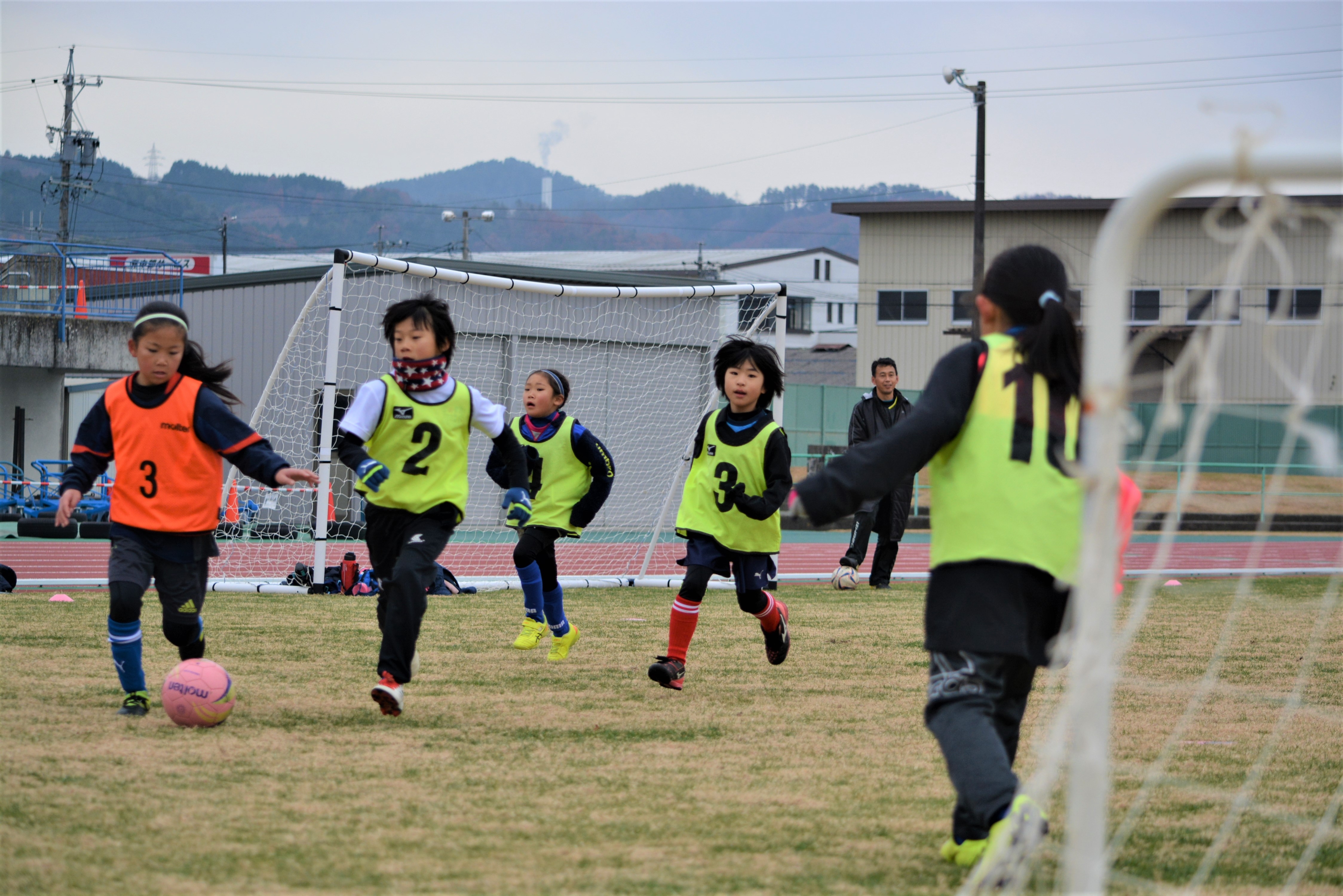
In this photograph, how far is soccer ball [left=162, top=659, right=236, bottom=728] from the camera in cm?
464

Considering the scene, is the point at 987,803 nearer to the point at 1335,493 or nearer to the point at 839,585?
the point at 839,585

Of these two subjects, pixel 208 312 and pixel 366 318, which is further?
pixel 208 312

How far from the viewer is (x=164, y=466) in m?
4.89

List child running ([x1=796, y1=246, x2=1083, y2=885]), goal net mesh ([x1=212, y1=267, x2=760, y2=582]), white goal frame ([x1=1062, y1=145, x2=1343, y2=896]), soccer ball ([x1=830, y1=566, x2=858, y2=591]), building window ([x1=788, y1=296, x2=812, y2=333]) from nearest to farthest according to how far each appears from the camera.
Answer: white goal frame ([x1=1062, y1=145, x2=1343, y2=896])
child running ([x1=796, y1=246, x2=1083, y2=885])
soccer ball ([x1=830, y1=566, x2=858, y2=591])
goal net mesh ([x1=212, y1=267, x2=760, y2=582])
building window ([x1=788, y1=296, x2=812, y2=333])

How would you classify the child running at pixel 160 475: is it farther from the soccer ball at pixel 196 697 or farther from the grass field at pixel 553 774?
the grass field at pixel 553 774

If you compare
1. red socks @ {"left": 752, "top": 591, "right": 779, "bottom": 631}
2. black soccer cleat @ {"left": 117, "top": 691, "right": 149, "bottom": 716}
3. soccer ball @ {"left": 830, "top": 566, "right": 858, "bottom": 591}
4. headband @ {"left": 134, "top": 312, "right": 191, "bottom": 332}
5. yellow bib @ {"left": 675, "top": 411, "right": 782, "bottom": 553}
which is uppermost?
headband @ {"left": 134, "top": 312, "right": 191, "bottom": 332}

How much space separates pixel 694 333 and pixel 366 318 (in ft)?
13.4

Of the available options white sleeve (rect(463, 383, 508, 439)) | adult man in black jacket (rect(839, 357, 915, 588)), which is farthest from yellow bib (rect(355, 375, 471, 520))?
adult man in black jacket (rect(839, 357, 915, 588))

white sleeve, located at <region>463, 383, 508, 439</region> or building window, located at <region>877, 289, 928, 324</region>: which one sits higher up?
building window, located at <region>877, 289, 928, 324</region>

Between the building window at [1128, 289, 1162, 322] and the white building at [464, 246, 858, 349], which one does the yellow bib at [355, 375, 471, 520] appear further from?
the white building at [464, 246, 858, 349]

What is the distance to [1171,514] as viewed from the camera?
2777 millimetres

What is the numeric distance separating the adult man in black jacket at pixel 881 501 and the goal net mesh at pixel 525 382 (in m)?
2.43

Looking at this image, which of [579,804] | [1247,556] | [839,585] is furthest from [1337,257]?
[1247,556]

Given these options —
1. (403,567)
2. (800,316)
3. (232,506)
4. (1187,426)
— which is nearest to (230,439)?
(403,567)
